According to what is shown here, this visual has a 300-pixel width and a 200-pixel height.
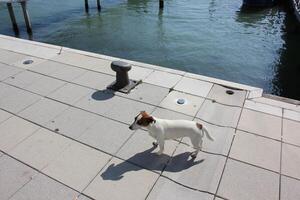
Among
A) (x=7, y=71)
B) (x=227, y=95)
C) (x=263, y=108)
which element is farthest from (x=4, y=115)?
(x=263, y=108)

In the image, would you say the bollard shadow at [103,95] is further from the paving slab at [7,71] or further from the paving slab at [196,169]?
the paving slab at [7,71]

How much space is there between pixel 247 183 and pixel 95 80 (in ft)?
15.3

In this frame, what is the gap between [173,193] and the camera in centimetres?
422

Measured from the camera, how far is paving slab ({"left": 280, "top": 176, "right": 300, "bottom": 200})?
4.17 m

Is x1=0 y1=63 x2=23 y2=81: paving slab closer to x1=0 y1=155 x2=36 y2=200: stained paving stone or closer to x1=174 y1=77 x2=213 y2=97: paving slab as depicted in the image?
x1=0 y1=155 x2=36 y2=200: stained paving stone

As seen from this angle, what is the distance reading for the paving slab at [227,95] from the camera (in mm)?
6406

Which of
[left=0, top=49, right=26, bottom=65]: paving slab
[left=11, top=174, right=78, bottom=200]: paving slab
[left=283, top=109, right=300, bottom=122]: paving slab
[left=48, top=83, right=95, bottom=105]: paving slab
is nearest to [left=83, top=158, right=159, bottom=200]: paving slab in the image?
[left=11, top=174, right=78, bottom=200]: paving slab

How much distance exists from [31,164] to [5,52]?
238 inches

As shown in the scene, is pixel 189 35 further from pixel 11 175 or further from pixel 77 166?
pixel 11 175

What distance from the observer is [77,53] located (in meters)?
9.17

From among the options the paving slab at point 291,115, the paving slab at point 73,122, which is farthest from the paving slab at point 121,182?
the paving slab at point 291,115

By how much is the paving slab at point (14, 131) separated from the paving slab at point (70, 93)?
1.03 metres

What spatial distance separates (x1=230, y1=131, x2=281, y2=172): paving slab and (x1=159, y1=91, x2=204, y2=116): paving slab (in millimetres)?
1112

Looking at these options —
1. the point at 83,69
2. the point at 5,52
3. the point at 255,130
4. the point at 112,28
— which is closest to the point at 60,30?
the point at 112,28
